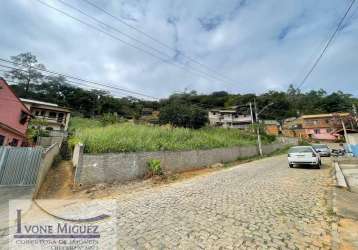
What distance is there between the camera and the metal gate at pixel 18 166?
8914mm

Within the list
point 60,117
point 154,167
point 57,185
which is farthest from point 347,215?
point 60,117

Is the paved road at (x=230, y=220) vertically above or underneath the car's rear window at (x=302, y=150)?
underneath

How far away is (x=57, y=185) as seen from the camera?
34.0 feet

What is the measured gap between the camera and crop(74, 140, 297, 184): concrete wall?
10.1m

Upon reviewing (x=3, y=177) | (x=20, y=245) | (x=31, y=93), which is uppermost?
(x=31, y=93)

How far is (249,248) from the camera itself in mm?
3592

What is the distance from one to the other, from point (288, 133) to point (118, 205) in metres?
65.7

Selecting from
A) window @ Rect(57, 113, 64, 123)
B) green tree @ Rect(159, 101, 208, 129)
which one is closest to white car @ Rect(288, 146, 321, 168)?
green tree @ Rect(159, 101, 208, 129)

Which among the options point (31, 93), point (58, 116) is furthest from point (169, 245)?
point (31, 93)

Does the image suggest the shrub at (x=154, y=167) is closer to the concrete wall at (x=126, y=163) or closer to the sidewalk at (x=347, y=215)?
the concrete wall at (x=126, y=163)

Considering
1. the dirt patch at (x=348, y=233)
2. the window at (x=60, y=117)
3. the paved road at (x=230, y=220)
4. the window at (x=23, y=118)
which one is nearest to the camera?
the dirt patch at (x=348, y=233)

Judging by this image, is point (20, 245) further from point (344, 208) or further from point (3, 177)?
point (344, 208)

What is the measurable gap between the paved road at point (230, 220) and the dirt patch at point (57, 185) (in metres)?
3.30

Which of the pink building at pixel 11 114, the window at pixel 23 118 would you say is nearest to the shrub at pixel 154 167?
the pink building at pixel 11 114
